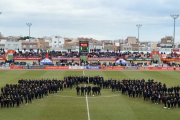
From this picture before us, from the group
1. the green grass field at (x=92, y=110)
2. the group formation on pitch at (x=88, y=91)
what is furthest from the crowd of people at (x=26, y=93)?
the green grass field at (x=92, y=110)

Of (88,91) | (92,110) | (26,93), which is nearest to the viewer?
(92,110)

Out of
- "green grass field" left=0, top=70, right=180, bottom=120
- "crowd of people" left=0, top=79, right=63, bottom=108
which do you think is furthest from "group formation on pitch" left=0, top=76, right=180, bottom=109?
"green grass field" left=0, top=70, right=180, bottom=120

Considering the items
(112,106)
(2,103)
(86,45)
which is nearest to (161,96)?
(112,106)

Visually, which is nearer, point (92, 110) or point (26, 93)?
point (92, 110)

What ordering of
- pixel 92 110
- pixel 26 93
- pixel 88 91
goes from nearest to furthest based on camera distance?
1. pixel 92 110
2. pixel 26 93
3. pixel 88 91

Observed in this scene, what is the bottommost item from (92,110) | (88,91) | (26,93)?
(92,110)

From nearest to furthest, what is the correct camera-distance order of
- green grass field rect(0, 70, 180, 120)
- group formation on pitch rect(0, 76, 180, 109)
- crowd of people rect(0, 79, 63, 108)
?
green grass field rect(0, 70, 180, 120)
crowd of people rect(0, 79, 63, 108)
group formation on pitch rect(0, 76, 180, 109)

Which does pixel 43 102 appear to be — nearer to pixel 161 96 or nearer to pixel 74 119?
pixel 74 119

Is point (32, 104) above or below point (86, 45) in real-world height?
below

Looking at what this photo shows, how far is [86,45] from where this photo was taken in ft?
218

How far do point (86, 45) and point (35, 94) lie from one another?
40.0 meters

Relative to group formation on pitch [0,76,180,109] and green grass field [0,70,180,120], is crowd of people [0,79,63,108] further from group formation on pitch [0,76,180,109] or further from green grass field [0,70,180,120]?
green grass field [0,70,180,120]

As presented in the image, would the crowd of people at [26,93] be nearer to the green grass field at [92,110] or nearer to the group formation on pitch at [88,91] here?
the group formation on pitch at [88,91]

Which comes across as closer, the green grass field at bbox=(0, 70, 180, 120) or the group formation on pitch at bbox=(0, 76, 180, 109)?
the green grass field at bbox=(0, 70, 180, 120)
